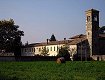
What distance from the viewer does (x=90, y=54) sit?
84500 millimetres

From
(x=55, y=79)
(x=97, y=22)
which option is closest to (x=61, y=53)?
(x=97, y=22)

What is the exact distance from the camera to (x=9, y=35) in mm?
88188

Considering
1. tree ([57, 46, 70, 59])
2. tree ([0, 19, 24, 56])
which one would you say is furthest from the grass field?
tree ([0, 19, 24, 56])

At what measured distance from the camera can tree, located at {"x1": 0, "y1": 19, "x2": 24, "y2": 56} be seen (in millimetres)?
85500

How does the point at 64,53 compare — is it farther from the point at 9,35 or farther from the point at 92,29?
the point at 9,35

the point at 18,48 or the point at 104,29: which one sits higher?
the point at 104,29

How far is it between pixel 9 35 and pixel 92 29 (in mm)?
25481

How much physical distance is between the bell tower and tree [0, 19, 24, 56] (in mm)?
21459

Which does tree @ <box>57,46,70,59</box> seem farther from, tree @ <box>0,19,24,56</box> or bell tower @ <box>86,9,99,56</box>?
tree @ <box>0,19,24,56</box>

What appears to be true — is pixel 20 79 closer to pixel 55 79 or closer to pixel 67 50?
pixel 55 79

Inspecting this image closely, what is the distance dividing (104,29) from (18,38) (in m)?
46.9

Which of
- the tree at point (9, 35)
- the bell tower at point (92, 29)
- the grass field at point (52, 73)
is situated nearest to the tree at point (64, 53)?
the bell tower at point (92, 29)

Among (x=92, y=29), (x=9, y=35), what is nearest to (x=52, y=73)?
(x=92, y=29)

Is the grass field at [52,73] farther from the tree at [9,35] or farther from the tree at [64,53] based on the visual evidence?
the tree at [9,35]
